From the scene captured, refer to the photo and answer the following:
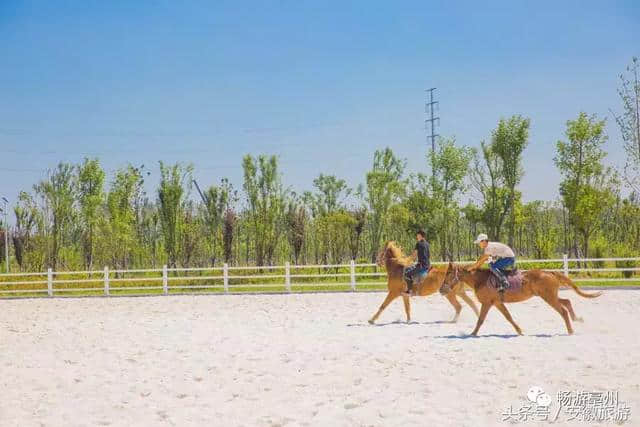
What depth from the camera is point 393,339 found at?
32.0 feet

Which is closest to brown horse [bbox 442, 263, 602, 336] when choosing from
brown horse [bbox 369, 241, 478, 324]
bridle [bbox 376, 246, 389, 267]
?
brown horse [bbox 369, 241, 478, 324]

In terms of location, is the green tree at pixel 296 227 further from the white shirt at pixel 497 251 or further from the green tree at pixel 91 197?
the white shirt at pixel 497 251

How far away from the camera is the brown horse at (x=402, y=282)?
38.4ft

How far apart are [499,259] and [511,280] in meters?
0.36

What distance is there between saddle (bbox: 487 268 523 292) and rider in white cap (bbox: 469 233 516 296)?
0.19 feet

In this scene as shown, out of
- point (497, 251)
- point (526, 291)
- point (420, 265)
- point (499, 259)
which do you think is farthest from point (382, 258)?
point (526, 291)

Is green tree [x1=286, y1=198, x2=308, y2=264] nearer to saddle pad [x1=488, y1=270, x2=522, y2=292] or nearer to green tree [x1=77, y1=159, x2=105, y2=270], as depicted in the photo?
green tree [x1=77, y1=159, x2=105, y2=270]

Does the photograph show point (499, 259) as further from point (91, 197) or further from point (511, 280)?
point (91, 197)

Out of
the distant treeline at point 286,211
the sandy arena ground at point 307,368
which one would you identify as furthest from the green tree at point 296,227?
the sandy arena ground at point 307,368

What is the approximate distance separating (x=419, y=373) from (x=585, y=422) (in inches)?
87.4

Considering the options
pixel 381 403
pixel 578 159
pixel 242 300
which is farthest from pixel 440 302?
pixel 578 159

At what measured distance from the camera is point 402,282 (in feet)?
38.8

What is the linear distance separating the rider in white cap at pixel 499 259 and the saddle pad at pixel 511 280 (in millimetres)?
66

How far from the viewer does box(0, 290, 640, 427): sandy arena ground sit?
5.93 metres
